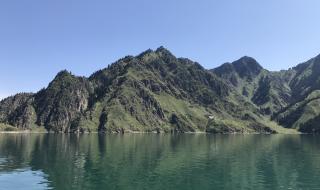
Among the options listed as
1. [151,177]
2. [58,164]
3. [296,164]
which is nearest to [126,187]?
[151,177]

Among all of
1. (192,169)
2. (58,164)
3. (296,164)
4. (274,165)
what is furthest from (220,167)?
(58,164)

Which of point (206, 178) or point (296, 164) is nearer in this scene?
point (206, 178)

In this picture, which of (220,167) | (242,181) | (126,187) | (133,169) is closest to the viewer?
(126,187)

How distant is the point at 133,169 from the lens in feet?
400

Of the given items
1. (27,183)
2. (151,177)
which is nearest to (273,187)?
(151,177)

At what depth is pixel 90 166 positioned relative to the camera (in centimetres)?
12681

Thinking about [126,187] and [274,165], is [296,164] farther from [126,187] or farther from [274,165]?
[126,187]

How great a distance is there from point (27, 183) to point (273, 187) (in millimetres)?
59137

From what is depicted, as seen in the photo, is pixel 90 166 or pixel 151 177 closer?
pixel 151 177

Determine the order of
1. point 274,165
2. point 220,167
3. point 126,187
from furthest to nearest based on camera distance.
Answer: point 274,165 → point 220,167 → point 126,187

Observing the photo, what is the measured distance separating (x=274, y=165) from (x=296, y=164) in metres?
10.4

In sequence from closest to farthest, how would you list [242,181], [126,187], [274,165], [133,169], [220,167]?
[126,187] → [242,181] → [133,169] → [220,167] → [274,165]

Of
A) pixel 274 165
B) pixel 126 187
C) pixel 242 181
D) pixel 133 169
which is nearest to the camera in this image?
pixel 126 187

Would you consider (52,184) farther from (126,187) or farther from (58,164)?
(58,164)
